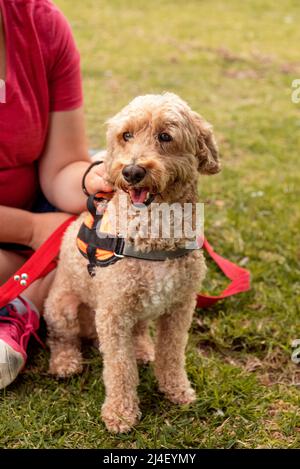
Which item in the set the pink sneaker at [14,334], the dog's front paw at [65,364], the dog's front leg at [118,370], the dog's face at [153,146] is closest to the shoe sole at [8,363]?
the pink sneaker at [14,334]

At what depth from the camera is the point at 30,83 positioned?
2.66 meters

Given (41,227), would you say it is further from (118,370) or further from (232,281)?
(232,281)

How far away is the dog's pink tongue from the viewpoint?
78.1 inches

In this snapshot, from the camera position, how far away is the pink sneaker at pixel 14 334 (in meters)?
2.36

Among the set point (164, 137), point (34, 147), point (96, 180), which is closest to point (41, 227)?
point (34, 147)

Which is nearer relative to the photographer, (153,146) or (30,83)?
(153,146)

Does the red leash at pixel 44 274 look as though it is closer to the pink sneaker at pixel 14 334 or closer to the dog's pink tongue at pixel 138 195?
the pink sneaker at pixel 14 334

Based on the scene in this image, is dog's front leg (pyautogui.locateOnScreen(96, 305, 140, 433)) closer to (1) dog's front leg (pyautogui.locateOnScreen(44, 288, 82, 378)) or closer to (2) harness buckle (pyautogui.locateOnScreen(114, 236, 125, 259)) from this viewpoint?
(2) harness buckle (pyautogui.locateOnScreen(114, 236, 125, 259))

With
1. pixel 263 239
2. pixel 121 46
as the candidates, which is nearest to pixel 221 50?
pixel 121 46

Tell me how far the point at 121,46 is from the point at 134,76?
1594 millimetres

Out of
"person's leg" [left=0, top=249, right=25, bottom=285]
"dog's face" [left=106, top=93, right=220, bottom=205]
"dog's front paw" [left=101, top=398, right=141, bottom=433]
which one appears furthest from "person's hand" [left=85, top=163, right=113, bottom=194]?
"dog's front paw" [left=101, top=398, right=141, bottom=433]

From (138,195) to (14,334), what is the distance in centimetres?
97

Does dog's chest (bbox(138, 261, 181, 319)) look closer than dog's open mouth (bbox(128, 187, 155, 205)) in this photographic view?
No

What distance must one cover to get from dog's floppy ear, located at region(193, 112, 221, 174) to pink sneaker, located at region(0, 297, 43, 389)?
1.11 meters
